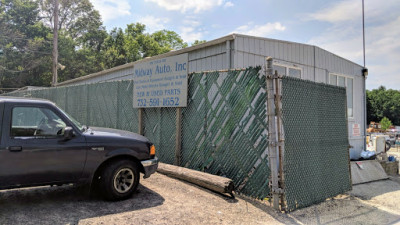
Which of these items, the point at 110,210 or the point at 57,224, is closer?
the point at 57,224

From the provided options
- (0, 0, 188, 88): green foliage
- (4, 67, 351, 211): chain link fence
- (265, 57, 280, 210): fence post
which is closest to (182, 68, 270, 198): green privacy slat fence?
(4, 67, 351, 211): chain link fence

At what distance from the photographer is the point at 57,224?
12.1 ft

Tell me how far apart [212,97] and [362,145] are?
8.03 metres

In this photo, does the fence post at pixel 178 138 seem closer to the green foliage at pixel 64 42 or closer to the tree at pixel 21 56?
the green foliage at pixel 64 42

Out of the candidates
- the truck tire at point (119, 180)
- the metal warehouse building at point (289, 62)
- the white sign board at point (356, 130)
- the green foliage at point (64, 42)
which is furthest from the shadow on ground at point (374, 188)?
the green foliage at point (64, 42)

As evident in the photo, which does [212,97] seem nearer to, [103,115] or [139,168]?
[139,168]

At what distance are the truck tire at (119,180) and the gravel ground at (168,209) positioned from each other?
0.44ft

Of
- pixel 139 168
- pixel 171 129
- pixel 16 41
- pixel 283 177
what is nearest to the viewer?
pixel 283 177

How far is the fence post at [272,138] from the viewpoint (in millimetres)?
4551

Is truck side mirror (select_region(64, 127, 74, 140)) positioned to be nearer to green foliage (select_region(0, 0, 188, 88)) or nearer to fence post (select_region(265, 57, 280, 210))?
fence post (select_region(265, 57, 280, 210))

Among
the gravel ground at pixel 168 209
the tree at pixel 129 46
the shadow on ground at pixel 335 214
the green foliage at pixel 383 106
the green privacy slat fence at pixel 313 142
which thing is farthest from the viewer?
the green foliage at pixel 383 106

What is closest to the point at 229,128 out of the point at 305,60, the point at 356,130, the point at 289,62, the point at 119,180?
the point at 119,180

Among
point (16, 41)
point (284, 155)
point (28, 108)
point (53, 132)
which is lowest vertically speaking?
point (284, 155)

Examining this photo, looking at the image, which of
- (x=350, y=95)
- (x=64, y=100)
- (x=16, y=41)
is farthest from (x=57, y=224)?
(x=16, y=41)
